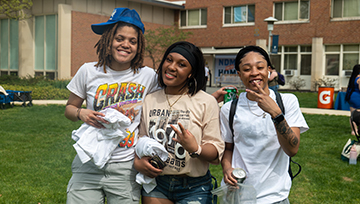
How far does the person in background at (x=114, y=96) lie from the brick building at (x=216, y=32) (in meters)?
24.2

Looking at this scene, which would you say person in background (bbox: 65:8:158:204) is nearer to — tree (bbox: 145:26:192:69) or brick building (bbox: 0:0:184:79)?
brick building (bbox: 0:0:184:79)

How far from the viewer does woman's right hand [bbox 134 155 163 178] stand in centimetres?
253

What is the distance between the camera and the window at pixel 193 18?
3491 centimetres

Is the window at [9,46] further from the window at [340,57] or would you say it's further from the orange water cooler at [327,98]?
the window at [340,57]

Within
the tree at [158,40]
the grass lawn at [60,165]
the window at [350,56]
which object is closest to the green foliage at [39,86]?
the grass lawn at [60,165]

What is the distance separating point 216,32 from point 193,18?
9.93 ft

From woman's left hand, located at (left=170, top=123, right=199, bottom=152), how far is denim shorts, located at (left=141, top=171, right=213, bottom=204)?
1.13ft

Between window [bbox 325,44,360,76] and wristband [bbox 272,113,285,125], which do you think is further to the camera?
Result: window [bbox 325,44,360,76]

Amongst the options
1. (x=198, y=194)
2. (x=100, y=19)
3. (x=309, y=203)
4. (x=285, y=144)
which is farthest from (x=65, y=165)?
(x=100, y=19)

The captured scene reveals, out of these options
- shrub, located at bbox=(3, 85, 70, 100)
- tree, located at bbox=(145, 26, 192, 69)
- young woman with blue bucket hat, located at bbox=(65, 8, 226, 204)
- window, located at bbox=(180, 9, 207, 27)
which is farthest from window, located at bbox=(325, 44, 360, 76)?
young woman with blue bucket hat, located at bbox=(65, 8, 226, 204)

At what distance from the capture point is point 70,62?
26.3 m

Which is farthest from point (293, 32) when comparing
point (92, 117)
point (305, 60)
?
point (92, 117)

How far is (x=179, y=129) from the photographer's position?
2498mm

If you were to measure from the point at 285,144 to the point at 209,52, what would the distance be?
32.0 meters
